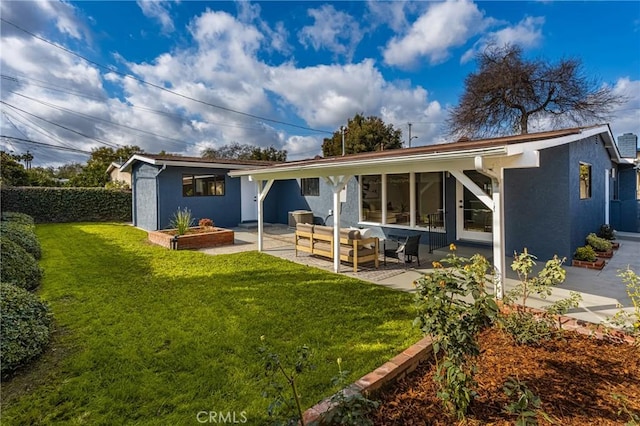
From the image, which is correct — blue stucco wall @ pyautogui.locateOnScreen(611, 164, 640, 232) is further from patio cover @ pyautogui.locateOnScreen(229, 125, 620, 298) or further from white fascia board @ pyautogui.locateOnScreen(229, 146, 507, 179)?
white fascia board @ pyautogui.locateOnScreen(229, 146, 507, 179)

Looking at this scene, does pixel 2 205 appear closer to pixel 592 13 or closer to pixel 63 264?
pixel 63 264

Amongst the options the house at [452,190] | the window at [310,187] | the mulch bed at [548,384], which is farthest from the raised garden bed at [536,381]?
the window at [310,187]

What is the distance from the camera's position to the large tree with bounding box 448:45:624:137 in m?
19.6

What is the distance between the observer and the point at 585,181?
8055 mm

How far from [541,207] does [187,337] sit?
24.3ft

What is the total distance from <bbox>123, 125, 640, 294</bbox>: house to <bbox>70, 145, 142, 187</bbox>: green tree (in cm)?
834

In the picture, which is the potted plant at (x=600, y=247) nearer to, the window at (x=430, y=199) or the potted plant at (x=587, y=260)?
the potted plant at (x=587, y=260)

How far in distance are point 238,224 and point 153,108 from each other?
1757cm

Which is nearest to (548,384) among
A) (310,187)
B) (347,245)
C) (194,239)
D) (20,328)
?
(347,245)

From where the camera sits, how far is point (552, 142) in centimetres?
513

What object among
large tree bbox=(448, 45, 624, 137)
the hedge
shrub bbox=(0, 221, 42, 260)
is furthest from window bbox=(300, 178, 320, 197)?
large tree bbox=(448, 45, 624, 137)

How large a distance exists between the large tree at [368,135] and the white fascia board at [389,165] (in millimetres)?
22512

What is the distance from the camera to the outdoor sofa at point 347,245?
671cm

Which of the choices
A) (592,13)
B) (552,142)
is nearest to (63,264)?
(552,142)
